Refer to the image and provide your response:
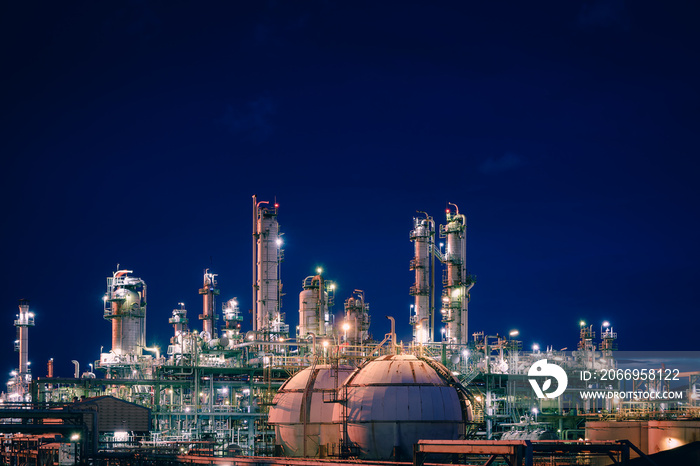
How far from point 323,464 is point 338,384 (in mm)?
10632

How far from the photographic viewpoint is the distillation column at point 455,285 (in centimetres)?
6900

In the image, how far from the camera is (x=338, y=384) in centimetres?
3922

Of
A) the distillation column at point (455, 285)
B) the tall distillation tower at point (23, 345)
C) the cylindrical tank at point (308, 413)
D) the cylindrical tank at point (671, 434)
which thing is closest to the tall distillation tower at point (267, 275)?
the distillation column at point (455, 285)

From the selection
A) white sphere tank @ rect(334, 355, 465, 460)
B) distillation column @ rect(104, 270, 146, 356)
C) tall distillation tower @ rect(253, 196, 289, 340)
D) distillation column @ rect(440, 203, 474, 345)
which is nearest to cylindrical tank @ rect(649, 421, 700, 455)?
white sphere tank @ rect(334, 355, 465, 460)

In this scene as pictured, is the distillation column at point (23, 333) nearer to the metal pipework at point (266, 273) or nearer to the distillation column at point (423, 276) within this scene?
the metal pipework at point (266, 273)

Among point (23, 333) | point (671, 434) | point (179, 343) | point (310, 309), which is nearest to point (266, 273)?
point (310, 309)

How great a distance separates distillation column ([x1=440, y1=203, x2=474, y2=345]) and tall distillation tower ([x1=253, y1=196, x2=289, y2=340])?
1367 cm

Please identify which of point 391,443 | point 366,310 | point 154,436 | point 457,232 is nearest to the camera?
point 391,443

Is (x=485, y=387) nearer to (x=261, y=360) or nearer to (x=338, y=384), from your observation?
(x=261, y=360)

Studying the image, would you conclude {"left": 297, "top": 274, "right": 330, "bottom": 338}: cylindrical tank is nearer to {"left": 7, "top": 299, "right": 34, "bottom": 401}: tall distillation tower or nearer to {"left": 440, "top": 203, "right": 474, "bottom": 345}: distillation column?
{"left": 440, "top": 203, "right": 474, "bottom": 345}: distillation column

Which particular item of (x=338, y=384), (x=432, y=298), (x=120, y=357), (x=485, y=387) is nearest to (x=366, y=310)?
(x=432, y=298)

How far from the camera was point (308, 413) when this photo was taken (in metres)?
38.4

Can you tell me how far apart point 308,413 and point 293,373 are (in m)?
14.6

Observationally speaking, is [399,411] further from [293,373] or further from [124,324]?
[124,324]
